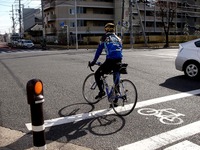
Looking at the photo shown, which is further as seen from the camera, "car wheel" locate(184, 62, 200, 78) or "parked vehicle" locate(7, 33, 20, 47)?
"parked vehicle" locate(7, 33, 20, 47)

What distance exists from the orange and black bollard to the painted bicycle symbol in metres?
2.67

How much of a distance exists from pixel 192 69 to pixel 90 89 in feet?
15.3

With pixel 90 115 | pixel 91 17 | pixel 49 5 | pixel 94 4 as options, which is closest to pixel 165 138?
pixel 90 115

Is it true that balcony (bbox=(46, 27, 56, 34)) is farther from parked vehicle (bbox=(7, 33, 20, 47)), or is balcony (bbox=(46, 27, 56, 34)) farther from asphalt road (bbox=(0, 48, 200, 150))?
asphalt road (bbox=(0, 48, 200, 150))

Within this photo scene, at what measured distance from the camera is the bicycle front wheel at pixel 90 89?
6.09 meters

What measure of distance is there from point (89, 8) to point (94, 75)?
177 feet

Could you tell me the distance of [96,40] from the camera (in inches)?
1806

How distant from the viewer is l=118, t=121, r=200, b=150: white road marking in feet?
12.6

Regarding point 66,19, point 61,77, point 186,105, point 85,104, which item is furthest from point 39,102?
point 66,19

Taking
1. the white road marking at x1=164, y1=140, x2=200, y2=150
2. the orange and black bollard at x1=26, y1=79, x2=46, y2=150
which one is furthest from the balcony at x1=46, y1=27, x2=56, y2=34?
the orange and black bollard at x1=26, y1=79, x2=46, y2=150

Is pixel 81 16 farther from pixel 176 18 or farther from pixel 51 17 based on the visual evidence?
pixel 176 18

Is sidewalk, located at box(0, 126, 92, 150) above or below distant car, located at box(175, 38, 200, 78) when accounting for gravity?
below

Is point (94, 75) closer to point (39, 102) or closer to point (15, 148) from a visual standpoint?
point (15, 148)

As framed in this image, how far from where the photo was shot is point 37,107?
284 centimetres
